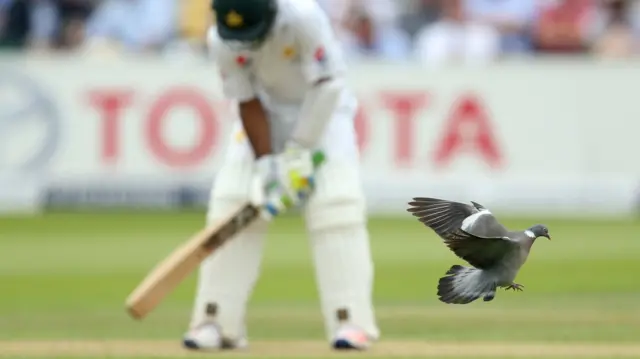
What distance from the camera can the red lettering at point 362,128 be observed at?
15289 mm

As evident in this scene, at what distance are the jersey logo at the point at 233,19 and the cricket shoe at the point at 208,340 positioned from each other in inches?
51.3

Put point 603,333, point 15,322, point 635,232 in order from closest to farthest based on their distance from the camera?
point 603,333, point 15,322, point 635,232

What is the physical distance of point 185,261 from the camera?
6.71 m

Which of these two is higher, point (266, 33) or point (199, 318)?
point (266, 33)

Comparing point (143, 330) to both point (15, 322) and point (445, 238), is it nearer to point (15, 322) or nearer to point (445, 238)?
point (15, 322)

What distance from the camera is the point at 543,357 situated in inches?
249

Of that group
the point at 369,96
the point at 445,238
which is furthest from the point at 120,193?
the point at 445,238

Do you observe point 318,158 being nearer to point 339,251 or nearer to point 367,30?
point 339,251

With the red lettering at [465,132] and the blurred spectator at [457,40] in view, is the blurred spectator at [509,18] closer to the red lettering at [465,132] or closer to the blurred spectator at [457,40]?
the blurred spectator at [457,40]

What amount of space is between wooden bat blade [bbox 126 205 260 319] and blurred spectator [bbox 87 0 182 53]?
410 inches

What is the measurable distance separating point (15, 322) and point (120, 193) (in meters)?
7.55

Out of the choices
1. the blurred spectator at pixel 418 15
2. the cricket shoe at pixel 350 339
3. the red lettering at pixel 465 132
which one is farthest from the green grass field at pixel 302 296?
the blurred spectator at pixel 418 15

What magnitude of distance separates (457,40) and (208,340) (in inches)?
407

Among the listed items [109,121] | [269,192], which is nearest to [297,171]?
[269,192]
